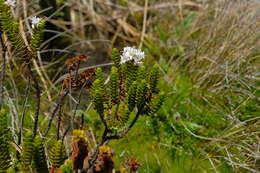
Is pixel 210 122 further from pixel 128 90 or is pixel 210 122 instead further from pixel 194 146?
pixel 128 90

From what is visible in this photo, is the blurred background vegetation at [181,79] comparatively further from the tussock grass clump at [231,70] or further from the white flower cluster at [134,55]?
the white flower cluster at [134,55]

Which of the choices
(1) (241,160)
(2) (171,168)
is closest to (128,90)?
(2) (171,168)

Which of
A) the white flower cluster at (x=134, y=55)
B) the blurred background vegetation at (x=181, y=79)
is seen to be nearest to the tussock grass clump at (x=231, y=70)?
the blurred background vegetation at (x=181, y=79)

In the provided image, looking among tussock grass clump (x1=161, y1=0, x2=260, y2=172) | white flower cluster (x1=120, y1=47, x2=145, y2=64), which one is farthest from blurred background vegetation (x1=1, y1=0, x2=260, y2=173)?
white flower cluster (x1=120, y1=47, x2=145, y2=64)

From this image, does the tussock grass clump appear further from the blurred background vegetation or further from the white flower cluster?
the white flower cluster

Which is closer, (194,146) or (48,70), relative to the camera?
(194,146)

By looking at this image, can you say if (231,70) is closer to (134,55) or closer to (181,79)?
(181,79)

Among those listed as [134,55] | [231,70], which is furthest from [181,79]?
[134,55]

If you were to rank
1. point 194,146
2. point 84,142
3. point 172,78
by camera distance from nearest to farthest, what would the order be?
point 84,142, point 194,146, point 172,78
